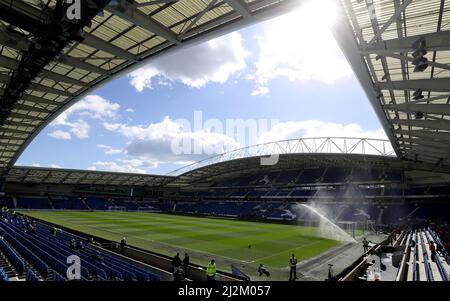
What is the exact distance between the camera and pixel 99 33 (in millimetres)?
16688

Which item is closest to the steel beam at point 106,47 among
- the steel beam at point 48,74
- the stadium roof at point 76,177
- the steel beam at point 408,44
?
the steel beam at point 48,74

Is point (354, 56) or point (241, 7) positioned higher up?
point (241, 7)

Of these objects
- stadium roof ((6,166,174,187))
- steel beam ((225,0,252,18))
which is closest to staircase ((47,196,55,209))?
stadium roof ((6,166,174,187))

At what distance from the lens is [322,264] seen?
21125 millimetres

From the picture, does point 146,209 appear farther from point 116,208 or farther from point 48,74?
point 48,74

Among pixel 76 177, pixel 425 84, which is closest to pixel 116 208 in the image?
pixel 76 177

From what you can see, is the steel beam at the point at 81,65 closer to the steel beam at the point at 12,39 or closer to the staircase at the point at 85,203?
the steel beam at the point at 12,39

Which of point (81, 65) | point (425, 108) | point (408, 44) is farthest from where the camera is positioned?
point (81, 65)

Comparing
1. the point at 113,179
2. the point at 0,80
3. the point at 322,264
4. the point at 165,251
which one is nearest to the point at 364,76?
the point at 322,264

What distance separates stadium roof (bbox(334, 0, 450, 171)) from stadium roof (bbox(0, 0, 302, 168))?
10.9 ft

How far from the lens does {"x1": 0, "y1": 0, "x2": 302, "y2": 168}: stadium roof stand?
12609 millimetres

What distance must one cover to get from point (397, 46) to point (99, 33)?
15.0 metres

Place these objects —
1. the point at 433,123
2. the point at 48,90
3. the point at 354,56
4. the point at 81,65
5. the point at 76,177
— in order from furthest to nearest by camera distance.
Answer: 1. the point at 76,177
2. the point at 48,90
3. the point at 433,123
4. the point at 81,65
5. the point at 354,56

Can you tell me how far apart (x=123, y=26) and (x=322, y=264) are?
1975 cm
